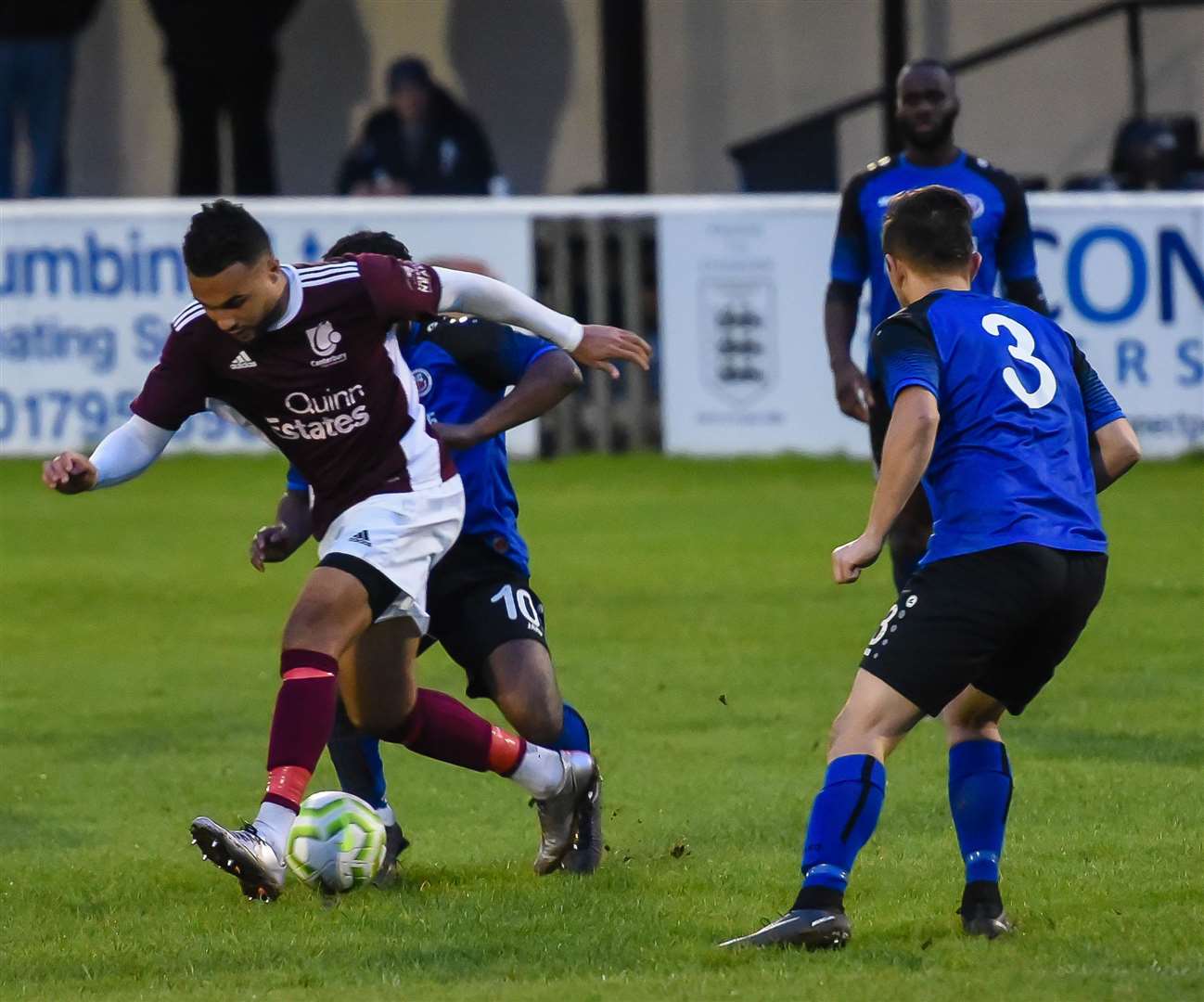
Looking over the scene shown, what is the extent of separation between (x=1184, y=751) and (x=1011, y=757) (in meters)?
0.52

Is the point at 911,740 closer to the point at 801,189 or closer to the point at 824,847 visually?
the point at 824,847

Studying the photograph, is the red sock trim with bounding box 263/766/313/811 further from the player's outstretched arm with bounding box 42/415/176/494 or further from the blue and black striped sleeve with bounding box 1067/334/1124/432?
the blue and black striped sleeve with bounding box 1067/334/1124/432

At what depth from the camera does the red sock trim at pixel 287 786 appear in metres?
5.40

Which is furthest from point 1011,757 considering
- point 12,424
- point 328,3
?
point 328,3

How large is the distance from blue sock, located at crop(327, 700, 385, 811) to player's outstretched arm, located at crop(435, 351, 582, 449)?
786 mm

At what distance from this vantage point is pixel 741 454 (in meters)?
14.7

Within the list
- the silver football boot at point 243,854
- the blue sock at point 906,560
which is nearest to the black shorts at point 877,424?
the blue sock at point 906,560

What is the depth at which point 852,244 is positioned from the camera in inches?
331

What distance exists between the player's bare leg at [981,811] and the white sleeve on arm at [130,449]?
203 cm

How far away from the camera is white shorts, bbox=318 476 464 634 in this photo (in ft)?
18.3

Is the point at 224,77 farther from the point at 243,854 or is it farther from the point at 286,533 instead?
the point at 243,854

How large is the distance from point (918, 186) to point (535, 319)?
261cm

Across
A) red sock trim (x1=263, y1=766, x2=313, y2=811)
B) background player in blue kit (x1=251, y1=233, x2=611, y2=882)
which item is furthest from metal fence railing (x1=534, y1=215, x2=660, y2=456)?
red sock trim (x1=263, y1=766, x2=313, y2=811)

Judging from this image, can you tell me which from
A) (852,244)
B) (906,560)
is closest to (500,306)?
(906,560)
